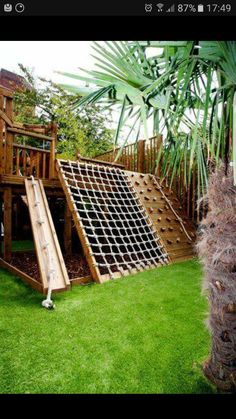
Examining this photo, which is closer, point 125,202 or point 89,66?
point 89,66

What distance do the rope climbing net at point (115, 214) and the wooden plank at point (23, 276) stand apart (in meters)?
1.06

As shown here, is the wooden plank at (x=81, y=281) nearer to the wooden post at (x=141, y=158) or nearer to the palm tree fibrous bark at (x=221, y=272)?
the palm tree fibrous bark at (x=221, y=272)

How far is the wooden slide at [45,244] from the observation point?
105 inches

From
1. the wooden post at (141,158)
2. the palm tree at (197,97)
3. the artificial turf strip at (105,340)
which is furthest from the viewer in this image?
the wooden post at (141,158)

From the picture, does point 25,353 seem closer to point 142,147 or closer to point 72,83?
point 72,83

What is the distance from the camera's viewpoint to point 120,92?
1.13 metres

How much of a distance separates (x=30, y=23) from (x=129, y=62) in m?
0.44

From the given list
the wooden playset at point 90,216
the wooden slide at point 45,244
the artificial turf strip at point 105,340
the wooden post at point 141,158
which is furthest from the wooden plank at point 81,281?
the wooden post at point 141,158

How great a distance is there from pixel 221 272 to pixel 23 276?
8.66ft

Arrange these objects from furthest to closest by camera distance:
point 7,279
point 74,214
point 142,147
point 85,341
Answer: point 142,147 → point 74,214 → point 7,279 → point 85,341

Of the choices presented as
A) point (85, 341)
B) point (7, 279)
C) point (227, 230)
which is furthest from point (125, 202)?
point (227, 230)

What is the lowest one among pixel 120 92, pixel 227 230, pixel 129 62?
pixel 227 230

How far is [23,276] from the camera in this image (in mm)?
3152
